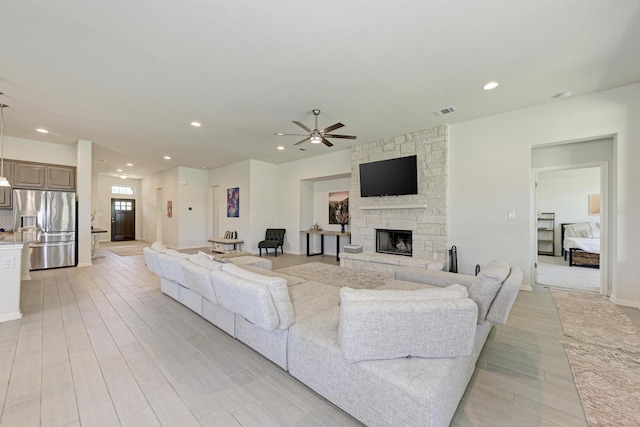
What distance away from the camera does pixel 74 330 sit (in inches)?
108

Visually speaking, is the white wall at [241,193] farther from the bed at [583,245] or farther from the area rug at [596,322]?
the bed at [583,245]

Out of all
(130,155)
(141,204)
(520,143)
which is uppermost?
(130,155)

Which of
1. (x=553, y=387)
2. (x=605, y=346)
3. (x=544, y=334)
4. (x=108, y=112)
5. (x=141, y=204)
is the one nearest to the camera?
(x=553, y=387)

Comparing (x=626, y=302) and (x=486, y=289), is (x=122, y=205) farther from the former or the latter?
(x=626, y=302)

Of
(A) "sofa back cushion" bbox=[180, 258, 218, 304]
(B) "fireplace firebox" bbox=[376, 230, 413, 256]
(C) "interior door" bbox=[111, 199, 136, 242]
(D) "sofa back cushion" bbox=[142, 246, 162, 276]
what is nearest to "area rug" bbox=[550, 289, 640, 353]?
(B) "fireplace firebox" bbox=[376, 230, 413, 256]

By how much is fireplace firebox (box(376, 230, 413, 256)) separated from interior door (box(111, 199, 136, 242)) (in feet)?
37.7

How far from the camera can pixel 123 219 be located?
37.7 ft

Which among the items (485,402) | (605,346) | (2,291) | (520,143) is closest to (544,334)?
(605,346)

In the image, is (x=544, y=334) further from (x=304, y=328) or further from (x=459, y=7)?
(x=459, y=7)

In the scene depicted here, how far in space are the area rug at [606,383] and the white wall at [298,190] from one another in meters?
5.60

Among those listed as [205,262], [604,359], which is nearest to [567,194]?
[604,359]

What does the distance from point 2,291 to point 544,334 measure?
6.07m

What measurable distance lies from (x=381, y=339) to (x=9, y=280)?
4288mm

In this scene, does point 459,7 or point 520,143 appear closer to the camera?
point 459,7
